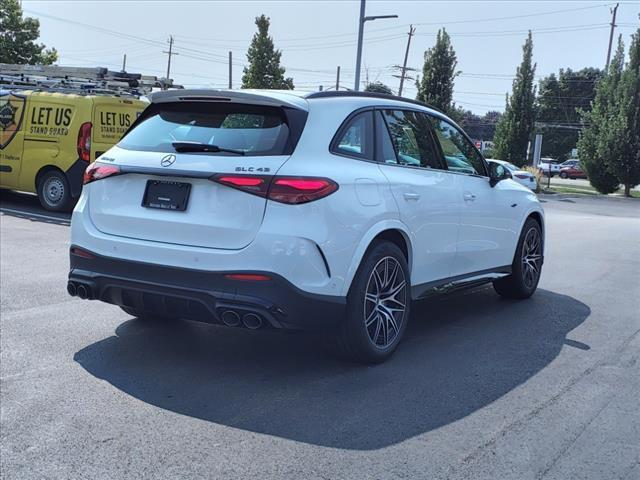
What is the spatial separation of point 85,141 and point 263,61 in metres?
18.6

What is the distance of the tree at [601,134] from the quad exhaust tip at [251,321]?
115ft

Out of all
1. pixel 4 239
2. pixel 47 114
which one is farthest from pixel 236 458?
pixel 47 114

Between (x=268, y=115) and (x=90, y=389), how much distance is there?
1.99 meters

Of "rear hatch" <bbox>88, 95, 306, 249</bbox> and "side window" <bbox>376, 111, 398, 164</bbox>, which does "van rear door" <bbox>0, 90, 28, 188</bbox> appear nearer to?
"rear hatch" <bbox>88, 95, 306, 249</bbox>

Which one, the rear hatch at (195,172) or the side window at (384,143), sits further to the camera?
the side window at (384,143)

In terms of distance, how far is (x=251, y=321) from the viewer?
4.15 metres

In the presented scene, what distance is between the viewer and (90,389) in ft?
14.0

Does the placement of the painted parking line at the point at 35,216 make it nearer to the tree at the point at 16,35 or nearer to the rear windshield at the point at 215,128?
the rear windshield at the point at 215,128

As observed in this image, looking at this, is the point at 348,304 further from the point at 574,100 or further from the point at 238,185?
the point at 574,100

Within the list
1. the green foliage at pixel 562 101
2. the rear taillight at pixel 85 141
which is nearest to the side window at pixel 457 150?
the rear taillight at pixel 85 141

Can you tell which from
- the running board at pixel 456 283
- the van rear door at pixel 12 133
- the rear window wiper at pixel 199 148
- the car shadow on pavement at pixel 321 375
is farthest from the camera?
the van rear door at pixel 12 133

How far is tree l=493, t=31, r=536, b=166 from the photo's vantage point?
37.6 metres

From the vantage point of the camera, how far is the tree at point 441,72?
3403 cm

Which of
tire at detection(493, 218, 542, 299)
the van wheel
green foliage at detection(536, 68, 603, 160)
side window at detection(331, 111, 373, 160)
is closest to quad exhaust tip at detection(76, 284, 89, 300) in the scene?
side window at detection(331, 111, 373, 160)
